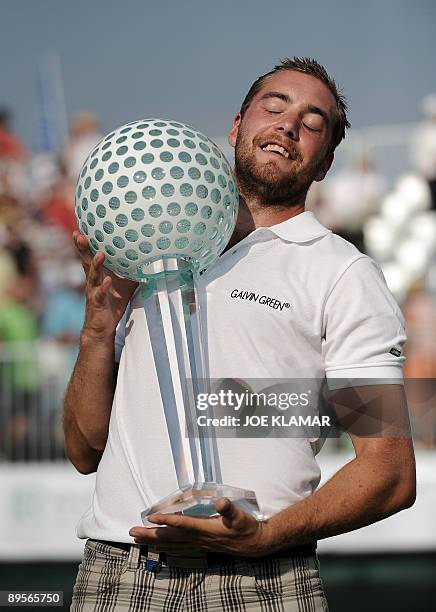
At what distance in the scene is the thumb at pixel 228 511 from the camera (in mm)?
1204

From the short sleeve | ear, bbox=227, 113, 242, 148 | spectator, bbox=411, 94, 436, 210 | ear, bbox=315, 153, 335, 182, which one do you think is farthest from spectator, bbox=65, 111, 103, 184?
the short sleeve

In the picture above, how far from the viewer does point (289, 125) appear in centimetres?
158

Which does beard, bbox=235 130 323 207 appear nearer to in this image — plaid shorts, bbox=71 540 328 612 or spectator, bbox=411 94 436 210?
plaid shorts, bbox=71 540 328 612

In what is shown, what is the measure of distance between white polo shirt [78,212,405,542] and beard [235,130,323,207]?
13 centimetres

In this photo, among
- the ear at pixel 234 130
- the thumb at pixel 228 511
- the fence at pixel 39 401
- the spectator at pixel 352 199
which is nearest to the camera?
the thumb at pixel 228 511

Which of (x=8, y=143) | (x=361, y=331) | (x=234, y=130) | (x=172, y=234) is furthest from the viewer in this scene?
(x=8, y=143)

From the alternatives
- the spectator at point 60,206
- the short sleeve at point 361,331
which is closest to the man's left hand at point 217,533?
the short sleeve at point 361,331

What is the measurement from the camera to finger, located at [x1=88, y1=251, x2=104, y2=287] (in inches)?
53.8

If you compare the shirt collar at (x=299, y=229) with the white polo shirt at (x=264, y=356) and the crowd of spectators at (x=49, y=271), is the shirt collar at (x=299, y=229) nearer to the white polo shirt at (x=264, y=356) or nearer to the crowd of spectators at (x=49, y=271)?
the white polo shirt at (x=264, y=356)

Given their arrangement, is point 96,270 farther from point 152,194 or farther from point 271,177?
point 271,177

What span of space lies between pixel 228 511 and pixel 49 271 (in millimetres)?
3876

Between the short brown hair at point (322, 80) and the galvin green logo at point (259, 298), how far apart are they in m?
0.33

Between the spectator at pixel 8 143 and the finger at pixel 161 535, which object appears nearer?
the finger at pixel 161 535

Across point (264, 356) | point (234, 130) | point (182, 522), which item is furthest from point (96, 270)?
point (234, 130)
